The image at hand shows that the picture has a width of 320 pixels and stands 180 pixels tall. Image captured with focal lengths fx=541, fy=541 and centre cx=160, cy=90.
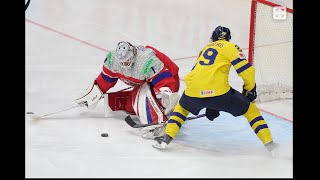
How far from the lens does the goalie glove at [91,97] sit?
3820 millimetres

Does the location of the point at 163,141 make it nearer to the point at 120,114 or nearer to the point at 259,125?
the point at 259,125

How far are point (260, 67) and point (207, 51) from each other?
4.33 ft

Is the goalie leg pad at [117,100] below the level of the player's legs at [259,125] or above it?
above

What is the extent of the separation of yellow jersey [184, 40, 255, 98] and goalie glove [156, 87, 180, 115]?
0.44m

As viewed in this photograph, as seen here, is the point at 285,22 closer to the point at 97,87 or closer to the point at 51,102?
the point at 97,87

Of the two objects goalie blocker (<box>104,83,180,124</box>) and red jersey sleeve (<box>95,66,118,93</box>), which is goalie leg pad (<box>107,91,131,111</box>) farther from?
goalie blocker (<box>104,83,180,124</box>)

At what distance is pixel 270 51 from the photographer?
13.7ft

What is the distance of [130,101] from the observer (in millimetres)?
3818

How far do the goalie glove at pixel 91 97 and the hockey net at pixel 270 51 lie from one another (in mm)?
1202

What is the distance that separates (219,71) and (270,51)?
138 centimetres

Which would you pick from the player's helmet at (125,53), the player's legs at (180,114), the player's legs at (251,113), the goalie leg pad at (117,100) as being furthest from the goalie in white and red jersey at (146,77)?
the player's legs at (251,113)

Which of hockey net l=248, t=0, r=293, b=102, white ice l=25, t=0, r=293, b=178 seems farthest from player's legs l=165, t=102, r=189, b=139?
hockey net l=248, t=0, r=293, b=102

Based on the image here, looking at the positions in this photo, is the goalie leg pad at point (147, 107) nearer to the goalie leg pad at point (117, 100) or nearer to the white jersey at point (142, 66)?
the white jersey at point (142, 66)

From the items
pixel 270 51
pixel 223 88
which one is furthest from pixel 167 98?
pixel 270 51
